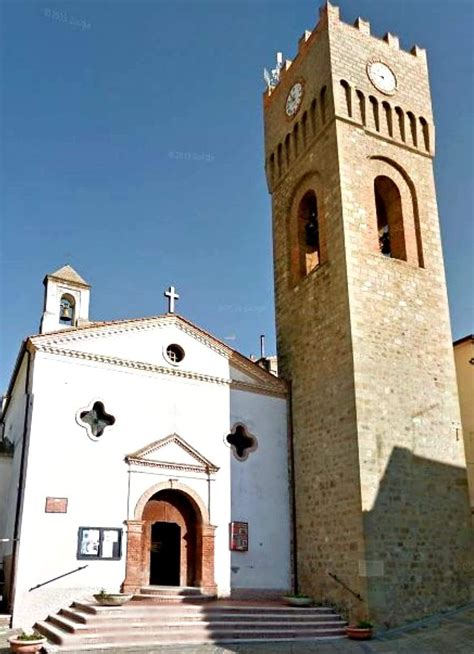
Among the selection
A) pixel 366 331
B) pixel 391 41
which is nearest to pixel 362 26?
pixel 391 41

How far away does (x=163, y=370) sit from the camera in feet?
53.2

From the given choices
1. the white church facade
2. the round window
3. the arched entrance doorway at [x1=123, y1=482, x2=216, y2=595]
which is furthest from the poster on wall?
the round window

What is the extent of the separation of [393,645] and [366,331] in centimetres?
685

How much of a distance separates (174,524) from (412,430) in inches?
242

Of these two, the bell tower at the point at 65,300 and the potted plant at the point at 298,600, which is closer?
the potted plant at the point at 298,600

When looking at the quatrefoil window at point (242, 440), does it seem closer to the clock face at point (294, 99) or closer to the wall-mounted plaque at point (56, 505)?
the wall-mounted plaque at point (56, 505)

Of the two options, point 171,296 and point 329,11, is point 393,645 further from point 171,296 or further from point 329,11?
point 329,11

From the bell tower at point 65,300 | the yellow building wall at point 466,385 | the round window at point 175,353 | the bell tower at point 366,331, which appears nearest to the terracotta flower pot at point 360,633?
the bell tower at point 366,331

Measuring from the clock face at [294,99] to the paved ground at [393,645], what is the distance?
1452 centimetres

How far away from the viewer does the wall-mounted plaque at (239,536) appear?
15.7m

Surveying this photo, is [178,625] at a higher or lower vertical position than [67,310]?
lower

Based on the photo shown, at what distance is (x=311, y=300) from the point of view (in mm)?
17453

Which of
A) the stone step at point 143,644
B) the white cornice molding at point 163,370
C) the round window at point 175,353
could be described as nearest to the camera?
the stone step at point 143,644

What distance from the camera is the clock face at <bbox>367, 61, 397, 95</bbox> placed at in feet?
61.5
